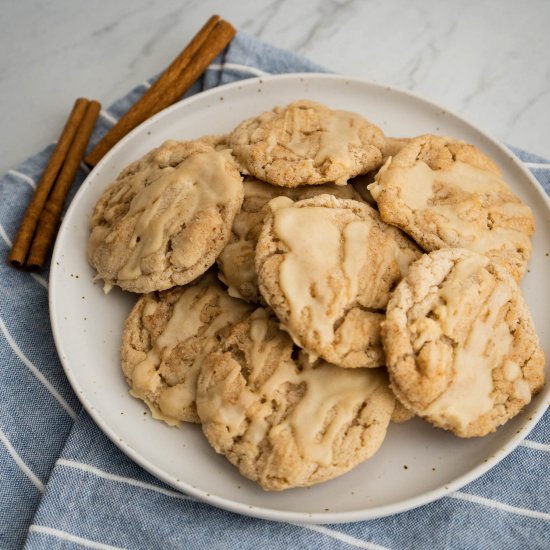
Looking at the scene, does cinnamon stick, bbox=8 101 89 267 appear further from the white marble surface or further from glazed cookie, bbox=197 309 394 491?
glazed cookie, bbox=197 309 394 491

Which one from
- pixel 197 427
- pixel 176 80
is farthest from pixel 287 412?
pixel 176 80

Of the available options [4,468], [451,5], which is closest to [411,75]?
[451,5]

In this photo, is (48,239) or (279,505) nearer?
(279,505)

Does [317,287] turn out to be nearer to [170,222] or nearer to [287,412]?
[287,412]

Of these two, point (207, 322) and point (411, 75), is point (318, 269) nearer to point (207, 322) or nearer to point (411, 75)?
point (207, 322)

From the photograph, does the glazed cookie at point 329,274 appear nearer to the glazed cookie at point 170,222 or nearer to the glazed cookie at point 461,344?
the glazed cookie at point 461,344

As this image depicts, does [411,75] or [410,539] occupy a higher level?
[411,75]

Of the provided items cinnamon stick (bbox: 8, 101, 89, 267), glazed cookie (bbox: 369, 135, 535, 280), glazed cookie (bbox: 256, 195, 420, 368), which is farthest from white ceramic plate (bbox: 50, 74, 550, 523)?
glazed cookie (bbox: 256, 195, 420, 368)
